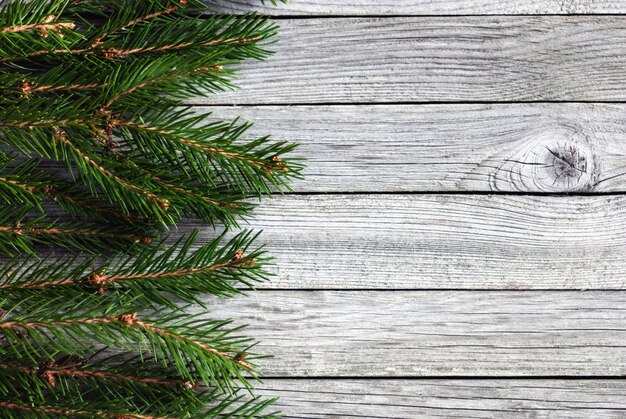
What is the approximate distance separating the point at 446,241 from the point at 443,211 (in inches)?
1.4

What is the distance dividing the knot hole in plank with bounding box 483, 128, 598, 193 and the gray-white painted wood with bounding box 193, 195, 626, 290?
0.02 meters

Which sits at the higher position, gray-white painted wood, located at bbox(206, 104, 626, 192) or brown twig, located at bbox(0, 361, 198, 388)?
gray-white painted wood, located at bbox(206, 104, 626, 192)

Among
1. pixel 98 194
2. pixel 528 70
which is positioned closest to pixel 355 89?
pixel 528 70

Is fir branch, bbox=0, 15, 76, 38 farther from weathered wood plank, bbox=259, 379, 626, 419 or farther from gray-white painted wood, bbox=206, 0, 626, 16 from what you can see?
weathered wood plank, bbox=259, 379, 626, 419

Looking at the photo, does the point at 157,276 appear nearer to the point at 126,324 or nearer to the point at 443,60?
the point at 126,324

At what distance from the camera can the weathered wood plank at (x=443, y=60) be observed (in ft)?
2.57

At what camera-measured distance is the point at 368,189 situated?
2.58 ft

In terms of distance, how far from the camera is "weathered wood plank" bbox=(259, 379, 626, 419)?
78 cm

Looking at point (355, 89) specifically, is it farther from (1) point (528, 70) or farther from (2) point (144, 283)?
(2) point (144, 283)

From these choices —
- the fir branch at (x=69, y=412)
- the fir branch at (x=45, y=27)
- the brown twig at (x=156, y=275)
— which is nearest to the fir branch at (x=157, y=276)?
the brown twig at (x=156, y=275)

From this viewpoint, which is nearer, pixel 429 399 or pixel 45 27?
pixel 45 27

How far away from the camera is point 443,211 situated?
788mm

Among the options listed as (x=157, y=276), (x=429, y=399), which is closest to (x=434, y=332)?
(x=429, y=399)

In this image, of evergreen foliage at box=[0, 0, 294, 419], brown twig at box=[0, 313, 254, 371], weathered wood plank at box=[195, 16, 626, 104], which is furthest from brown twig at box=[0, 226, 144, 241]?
weathered wood plank at box=[195, 16, 626, 104]
